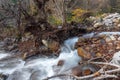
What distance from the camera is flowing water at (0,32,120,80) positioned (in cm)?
625

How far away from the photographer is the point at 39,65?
22.3ft

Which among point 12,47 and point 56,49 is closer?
point 56,49

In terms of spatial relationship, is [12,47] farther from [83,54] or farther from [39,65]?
[83,54]

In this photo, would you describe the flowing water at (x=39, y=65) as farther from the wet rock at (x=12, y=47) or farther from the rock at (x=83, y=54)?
the wet rock at (x=12, y=47)

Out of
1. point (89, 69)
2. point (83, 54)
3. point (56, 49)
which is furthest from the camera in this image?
point (56, 49)

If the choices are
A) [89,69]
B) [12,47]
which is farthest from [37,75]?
[12,47]

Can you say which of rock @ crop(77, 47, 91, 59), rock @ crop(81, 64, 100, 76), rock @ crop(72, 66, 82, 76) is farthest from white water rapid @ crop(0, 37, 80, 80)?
rock @ crop(81, 64, 100, 76)

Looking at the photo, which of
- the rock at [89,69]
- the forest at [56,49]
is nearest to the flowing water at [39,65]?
the forest at [56,49]

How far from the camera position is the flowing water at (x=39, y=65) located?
6250 millimetres

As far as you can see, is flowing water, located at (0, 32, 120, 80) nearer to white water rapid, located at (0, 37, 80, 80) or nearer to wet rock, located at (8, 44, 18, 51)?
white water rapid, located at (0, 37, 80, 80)

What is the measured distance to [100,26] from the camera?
9508 millimetres

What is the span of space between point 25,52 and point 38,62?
3.54ft

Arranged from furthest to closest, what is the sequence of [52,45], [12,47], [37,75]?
[12,47], [52,45], [37,75]

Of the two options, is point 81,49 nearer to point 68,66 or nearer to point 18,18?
point 68,66
